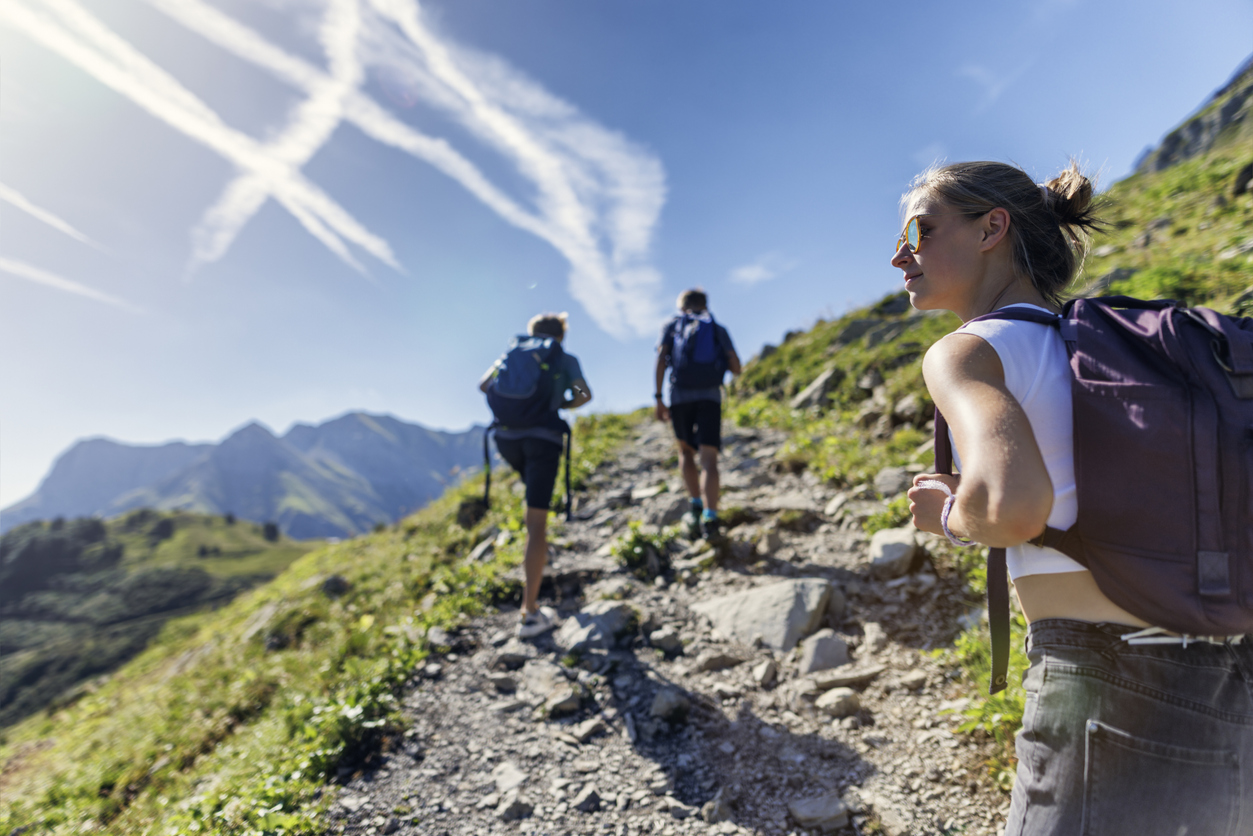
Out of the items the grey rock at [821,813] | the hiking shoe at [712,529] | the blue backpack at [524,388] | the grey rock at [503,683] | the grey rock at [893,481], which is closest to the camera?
the grey rock at [821,813]

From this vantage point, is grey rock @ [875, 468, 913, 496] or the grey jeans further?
grey rock @ [875, 468, 913, 496]

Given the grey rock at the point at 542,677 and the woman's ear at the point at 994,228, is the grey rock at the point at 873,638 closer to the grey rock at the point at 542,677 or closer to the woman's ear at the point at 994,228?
the grey rock at the point at 542,677

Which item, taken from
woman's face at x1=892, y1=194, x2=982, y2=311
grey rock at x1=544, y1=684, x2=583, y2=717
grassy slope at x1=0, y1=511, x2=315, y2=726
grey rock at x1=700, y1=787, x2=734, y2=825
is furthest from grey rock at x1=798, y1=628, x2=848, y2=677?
grassy slope at x1=0, y1=511, x2=315, y2=726

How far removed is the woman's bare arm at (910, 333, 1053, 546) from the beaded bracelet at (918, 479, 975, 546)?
70 mm

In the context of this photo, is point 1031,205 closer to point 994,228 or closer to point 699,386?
point 994,228

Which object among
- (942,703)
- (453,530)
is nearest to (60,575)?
(453,530)

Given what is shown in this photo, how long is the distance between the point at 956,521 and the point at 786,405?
502 inches

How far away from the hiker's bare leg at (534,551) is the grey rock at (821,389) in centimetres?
808

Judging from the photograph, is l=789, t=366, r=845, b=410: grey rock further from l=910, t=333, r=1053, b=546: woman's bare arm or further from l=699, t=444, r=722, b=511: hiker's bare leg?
l=910, t=333, r=1053, b=546: woman's bare arm

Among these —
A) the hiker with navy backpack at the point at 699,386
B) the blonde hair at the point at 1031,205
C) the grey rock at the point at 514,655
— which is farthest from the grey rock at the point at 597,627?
the blonde hair at the point at 1031,205

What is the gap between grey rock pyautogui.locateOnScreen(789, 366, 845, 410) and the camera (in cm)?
1228

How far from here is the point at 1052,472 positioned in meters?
1.28

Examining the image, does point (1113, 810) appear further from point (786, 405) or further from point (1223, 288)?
A: point (786, 405)

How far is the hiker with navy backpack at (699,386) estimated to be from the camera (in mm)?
6805
